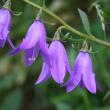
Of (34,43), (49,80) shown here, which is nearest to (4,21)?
(34,43)

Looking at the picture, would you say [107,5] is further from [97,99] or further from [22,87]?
[22,87]

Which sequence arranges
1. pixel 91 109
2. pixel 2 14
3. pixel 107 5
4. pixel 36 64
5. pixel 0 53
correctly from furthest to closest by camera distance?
pixel 0 53, pixel 36 64, pixel 107 5, pixel 91 109, pixel 2 14

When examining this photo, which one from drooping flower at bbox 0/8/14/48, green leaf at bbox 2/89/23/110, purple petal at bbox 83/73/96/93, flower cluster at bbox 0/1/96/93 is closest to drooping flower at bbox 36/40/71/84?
flower cluster at bbox 0/1/96/93

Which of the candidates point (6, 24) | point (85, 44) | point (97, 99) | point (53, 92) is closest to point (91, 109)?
point (97, 99)

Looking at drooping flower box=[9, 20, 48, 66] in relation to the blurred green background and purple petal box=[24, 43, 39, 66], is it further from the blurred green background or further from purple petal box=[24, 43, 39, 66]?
the blurred green background

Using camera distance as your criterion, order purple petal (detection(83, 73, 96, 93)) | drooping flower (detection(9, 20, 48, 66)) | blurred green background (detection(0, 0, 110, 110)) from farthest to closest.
Answer: blurred green background (detection(0, 0, 110, 110))
purple petal (detection(83, 73, 96, 93))
drooping flower (detection(9, 20, 48, 66))

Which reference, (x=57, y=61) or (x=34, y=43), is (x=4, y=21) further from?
(x=57, y=61)

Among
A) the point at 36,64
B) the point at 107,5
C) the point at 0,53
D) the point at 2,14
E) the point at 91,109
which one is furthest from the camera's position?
the point at 0,53
